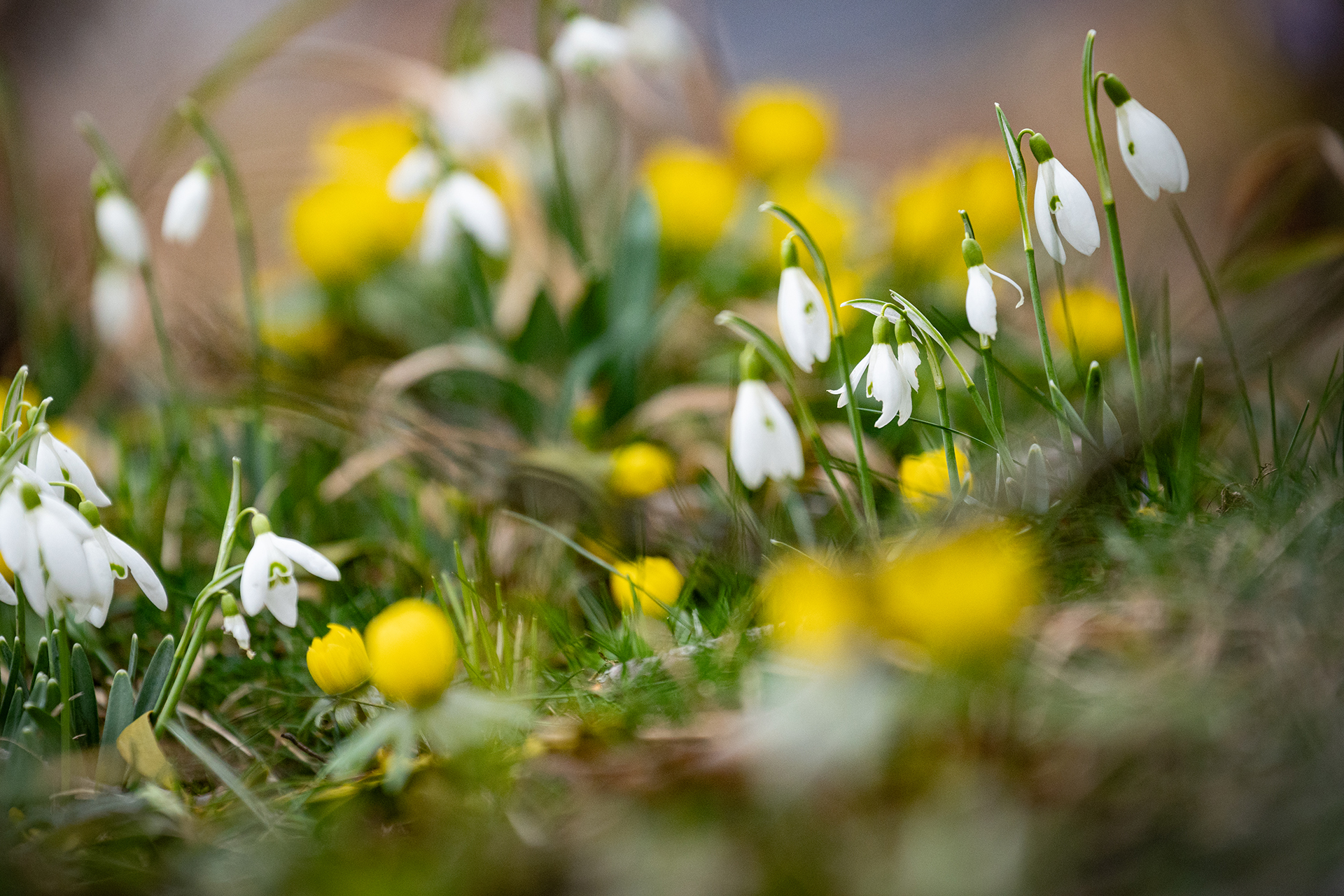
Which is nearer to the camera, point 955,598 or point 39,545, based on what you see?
point 955,598

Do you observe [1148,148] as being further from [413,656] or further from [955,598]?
[413,656]

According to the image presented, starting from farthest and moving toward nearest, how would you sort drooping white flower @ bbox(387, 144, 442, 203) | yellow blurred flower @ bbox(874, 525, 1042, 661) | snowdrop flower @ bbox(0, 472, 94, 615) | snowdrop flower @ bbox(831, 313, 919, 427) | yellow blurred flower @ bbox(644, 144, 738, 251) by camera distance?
yellow blurred flower @ bbox(644, 144, 738, 251)
drooping white flower @ bbox(387, 144, 442, 203)
snowdrop flower @ bbox(831, 313, 919, 427)
snowdrop flower @ bbox(0, 472, 94, 615)
yellow blurred flower @ bbox(874, 525, 1042, 661)

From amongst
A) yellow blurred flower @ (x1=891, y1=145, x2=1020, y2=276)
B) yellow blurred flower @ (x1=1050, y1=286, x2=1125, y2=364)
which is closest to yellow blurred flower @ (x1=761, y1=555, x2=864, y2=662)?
yellow blurred flower @ (x1=1050, y1=286, x2=1125, y2=364)

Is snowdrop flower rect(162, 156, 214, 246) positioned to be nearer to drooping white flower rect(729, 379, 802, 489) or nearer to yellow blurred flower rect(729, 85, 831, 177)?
drooping white flower rect(729, 379, 802, 489)

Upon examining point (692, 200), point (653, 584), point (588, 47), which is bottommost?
point (653, 584)

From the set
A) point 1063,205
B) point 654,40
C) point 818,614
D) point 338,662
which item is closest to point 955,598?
point 818,614

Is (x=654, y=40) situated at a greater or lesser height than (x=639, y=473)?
greater
